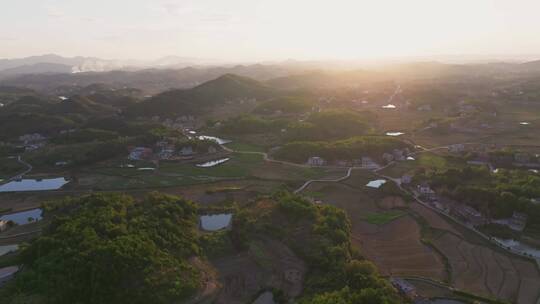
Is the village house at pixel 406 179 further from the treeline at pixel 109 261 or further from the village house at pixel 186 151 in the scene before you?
the village house at pixel 186 151

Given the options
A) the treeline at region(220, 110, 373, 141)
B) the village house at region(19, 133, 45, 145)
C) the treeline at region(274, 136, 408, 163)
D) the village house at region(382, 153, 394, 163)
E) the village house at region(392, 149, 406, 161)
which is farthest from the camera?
the village house at region(19, 133, 45, 145)

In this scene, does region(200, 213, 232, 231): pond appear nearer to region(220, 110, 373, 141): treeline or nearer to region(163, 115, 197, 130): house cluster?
region(220, 110, 373, 141): treeline

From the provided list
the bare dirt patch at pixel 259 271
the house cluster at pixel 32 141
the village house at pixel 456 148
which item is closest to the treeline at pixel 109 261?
the bare dirt patch at pixel 259 271

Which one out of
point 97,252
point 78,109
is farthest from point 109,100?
point 97,252

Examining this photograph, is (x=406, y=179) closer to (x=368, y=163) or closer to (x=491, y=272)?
(x=368, y=163)

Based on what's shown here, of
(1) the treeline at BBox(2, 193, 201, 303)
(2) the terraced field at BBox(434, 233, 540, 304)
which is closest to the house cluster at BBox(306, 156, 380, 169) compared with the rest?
(2) the terraced field at BBox(434, 233, 540, 304)
